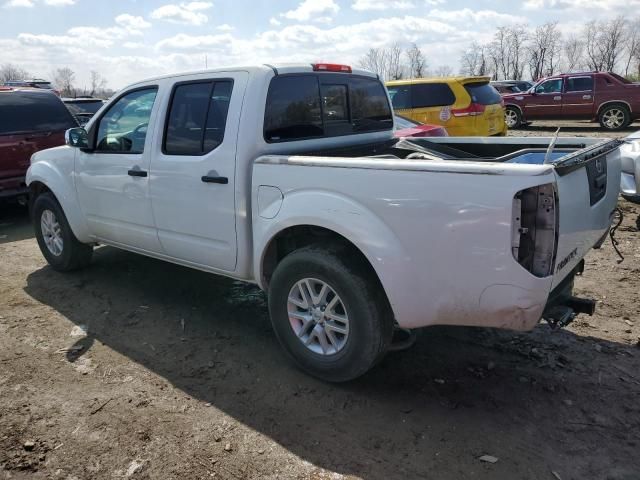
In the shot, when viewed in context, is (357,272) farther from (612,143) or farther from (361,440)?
(612,143)

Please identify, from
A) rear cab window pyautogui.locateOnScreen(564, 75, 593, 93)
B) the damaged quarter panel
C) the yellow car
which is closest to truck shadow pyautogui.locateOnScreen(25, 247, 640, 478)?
the damaged quarter panel

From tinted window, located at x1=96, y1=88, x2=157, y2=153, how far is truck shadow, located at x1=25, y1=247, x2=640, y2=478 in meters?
1.41

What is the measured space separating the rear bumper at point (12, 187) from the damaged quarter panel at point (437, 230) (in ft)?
20.8

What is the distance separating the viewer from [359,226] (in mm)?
3049

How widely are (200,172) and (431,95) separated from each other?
8.17m

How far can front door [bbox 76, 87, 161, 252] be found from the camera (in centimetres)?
441

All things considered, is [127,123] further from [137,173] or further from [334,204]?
[334,204]

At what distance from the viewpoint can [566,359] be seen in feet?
12.2

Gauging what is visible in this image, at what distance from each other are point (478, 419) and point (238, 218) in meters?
1.96

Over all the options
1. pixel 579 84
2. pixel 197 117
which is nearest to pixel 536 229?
pixel 197 117

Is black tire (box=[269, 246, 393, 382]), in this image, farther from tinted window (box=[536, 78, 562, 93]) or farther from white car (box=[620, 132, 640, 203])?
tinted window (box=[536, 78, 562, 93])

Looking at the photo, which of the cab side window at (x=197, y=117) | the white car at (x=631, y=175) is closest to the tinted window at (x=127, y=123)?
the cab side window at (x=197, y=117)

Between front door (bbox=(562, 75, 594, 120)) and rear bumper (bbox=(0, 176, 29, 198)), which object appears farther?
front door (bbox=(562, 75, 594, 120))

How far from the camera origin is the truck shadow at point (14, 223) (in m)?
7.49
